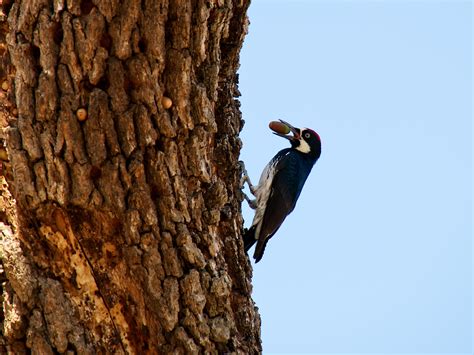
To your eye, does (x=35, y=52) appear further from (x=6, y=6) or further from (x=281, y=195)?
(x=281, y=195)

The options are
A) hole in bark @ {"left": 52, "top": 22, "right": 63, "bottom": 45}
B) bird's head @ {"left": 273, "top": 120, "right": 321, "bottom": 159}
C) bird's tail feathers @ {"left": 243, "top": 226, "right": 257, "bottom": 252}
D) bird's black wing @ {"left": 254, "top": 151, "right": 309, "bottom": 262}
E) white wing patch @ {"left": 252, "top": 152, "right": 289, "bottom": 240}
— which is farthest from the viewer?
bird's head @ {"left": 273, "top": 120, "right": 321, "bottom": 159}

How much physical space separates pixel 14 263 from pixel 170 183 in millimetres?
803

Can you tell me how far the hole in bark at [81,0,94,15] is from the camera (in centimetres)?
308

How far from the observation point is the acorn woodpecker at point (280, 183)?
5.81 m

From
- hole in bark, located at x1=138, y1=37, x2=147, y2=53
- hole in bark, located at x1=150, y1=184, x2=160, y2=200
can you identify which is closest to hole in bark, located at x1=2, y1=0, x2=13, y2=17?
hole in bark, located at x1=138, y1=37, x2=147, y2=53

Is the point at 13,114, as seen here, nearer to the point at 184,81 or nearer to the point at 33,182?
the point at 33,182

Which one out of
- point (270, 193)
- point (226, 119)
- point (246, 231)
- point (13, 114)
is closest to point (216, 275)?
point (226, 119)

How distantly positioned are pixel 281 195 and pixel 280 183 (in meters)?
0.17

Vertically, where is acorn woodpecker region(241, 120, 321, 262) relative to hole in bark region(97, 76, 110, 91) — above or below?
above

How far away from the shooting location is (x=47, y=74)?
306 centimetres

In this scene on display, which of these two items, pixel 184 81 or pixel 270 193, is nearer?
pixel 184 81

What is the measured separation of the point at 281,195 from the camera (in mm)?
6359

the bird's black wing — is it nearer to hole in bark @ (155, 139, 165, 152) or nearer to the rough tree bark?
the rough tree bark

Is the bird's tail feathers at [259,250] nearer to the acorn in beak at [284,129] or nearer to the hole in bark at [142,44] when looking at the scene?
the acorn in beak at [284,129]
